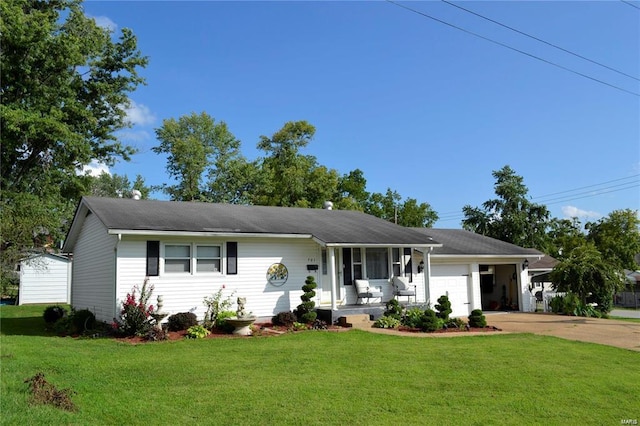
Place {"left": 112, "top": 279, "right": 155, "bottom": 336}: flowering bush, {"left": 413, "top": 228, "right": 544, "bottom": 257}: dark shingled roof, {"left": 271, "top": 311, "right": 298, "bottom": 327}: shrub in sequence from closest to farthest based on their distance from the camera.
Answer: {"left": 112, "top": 279, "right": 155, "bottom": 336}: flowering bush → {"left": 271, "top": 311, "right": 298, "bottom": 327}: shrub → {"left": 413, "top": 228, "right": 544, "bottom": 257}: dark shingled roof

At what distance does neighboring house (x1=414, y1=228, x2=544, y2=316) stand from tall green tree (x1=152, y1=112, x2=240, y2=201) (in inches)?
830

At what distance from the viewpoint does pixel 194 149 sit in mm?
39000

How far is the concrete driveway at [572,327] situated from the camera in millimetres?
14266

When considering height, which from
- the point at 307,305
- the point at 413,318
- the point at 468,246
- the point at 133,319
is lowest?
the point at 413,318

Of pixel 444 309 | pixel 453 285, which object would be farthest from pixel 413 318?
pixel 453 285

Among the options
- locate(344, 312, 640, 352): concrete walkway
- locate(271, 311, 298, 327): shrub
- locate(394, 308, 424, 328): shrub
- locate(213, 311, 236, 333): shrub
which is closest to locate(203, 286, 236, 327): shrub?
locate(213, 311, 236, 333): shrub

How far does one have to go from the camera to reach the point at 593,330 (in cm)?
1631

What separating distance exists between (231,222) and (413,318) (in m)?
6.75

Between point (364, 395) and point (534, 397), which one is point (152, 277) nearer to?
point (364, 395)

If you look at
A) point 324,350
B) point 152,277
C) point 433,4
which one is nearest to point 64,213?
point 152,277

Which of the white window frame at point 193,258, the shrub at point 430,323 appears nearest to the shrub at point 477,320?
the shrub at point 430,323

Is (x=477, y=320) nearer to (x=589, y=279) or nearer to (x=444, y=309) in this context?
(x=444, y=309)

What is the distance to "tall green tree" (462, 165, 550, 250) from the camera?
47688 millimetres

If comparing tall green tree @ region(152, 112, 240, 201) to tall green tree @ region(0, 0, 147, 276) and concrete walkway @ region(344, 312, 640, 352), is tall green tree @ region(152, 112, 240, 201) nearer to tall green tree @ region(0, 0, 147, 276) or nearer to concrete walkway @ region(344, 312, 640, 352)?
tall green tree @ region(0, 0, 147, 276)
